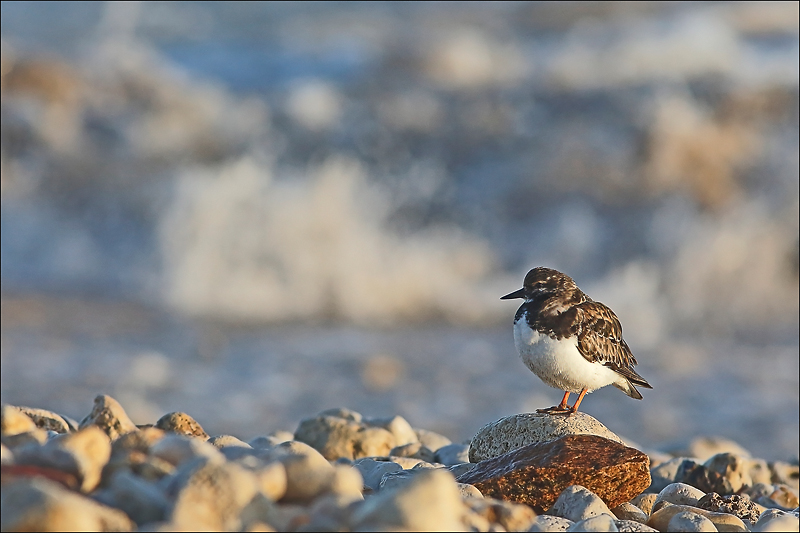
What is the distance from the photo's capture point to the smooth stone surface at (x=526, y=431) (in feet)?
15.9

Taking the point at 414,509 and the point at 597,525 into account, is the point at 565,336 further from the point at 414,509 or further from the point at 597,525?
the point at 414,509

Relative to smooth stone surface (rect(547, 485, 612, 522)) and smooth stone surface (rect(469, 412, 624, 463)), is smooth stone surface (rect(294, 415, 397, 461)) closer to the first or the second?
smooth stone surface (rect(469, 412, 624, 463))

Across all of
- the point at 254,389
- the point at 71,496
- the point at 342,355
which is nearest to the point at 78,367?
the point at 254,389

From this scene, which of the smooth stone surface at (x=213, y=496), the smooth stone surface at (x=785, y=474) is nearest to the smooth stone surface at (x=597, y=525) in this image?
the smooth stone surface at (x=213, y=496)

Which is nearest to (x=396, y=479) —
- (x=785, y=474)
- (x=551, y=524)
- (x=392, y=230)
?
(x=551, y=524)

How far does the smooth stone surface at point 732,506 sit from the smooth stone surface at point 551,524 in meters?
1.22

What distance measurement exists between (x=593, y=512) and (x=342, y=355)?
331 inches

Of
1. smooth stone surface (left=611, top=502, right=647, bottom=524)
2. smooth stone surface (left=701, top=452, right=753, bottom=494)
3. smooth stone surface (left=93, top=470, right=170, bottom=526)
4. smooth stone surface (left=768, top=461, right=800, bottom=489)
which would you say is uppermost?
smooth stone surface (left=768, top=461, right=800, bottom=489)

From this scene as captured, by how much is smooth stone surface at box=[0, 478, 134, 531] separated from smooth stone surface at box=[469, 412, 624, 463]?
270 cm

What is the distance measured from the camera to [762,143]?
18484mm

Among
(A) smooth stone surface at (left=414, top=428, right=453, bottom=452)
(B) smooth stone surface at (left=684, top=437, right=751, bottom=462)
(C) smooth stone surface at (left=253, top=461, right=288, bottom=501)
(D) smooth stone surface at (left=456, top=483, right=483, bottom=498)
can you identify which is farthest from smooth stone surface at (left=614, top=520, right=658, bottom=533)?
(B) smooth stone surface at (left=684, top=437, right=751, bottom=462)

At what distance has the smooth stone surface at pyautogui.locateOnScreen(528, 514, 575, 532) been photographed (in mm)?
3355

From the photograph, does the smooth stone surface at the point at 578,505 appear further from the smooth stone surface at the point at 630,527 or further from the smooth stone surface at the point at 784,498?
the smooth stone surface at the point at 784,498

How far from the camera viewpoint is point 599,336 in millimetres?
4820
